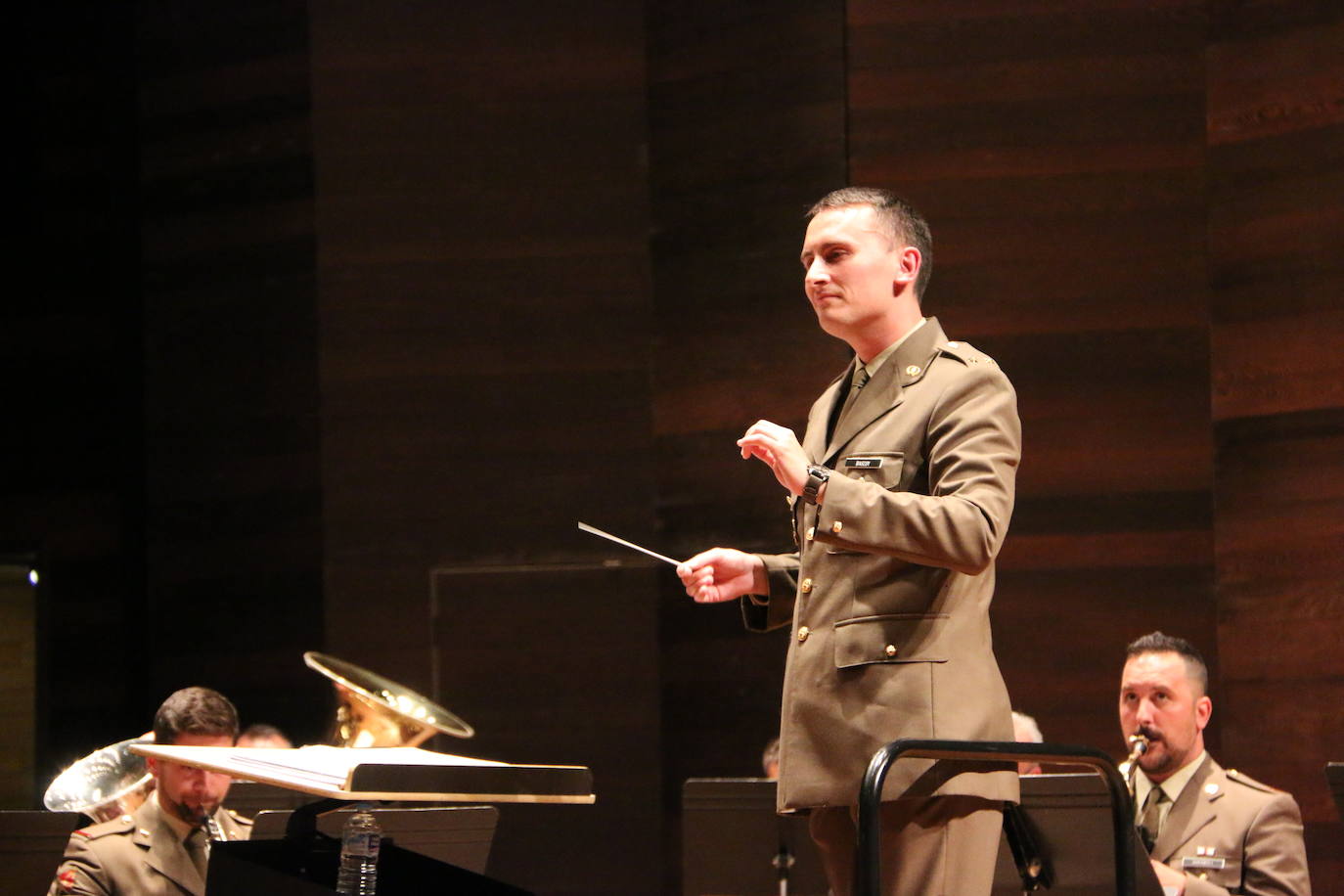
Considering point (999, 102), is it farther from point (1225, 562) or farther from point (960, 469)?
point (960, 469)

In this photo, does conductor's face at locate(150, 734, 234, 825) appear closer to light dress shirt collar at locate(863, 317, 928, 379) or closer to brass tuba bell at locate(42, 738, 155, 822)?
brass tuba bell at locate(42, 738, 155, 822)

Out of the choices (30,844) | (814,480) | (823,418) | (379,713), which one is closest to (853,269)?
(823,418)

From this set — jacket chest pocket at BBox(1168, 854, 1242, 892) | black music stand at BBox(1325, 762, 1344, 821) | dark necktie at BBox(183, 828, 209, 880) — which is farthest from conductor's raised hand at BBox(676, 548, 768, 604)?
dark necktie at BBox(183, 828, 209, 880)

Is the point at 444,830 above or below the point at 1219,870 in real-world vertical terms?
above

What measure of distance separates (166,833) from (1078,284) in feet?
10.7

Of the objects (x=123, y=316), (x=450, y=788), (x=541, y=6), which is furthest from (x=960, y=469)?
(x=123, y=316)

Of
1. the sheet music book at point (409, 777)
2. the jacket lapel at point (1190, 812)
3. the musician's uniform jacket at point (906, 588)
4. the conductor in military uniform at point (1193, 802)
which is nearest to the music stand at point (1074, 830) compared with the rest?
the conductor in military uniform at point (1193, 802)

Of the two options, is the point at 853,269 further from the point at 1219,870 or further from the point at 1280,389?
the point at 1280,389

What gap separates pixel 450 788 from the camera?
1.75m

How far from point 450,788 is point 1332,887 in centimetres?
416

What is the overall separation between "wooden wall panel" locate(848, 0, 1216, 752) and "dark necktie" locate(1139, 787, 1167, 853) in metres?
1.10

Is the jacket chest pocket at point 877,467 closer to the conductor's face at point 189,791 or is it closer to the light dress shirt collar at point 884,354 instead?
the light dress shirt collar at point 884,354

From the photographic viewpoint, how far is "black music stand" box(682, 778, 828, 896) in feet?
13.1

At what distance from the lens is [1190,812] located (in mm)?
4133
